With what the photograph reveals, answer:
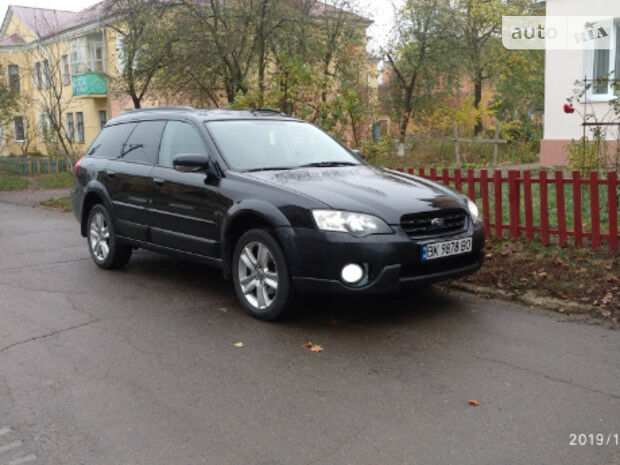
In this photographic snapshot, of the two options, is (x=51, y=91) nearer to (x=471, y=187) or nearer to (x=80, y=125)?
(x=80, y=125)

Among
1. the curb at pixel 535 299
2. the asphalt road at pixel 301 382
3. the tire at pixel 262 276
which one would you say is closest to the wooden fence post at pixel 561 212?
the curb at pixel 535 299

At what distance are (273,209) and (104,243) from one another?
3405mm

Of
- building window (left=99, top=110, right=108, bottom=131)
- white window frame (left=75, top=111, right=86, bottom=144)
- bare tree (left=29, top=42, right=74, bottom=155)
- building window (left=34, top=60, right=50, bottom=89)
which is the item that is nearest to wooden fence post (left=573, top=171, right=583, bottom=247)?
bare tree (left=29, top=42, right=74, bottom=155)

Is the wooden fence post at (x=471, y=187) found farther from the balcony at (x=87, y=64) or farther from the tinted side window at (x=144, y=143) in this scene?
the balcony at (x=87, y=64)

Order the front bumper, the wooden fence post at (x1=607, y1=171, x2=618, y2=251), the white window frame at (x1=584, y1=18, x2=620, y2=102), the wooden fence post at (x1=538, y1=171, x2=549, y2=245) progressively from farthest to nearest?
1. the white window frame at (x1=584, y1=18, x2=620, y2=102)
2. the wooden fence post at (x1=538, y1=171, x2=549, y2=245)
3. the wooden fence post at (x1=607, y1=171, x2=618, y2=251)
4. the front bumper

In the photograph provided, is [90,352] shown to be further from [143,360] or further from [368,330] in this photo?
[368,330]

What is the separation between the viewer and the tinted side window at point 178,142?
6473 millimetres

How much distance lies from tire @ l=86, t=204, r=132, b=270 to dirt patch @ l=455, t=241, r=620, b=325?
12.9 feet

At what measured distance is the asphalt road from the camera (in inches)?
134

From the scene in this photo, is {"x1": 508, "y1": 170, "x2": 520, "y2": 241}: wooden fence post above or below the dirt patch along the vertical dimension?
above

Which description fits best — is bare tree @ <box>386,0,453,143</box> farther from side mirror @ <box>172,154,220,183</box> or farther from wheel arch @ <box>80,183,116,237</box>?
side mirror @ <box>172,154,220,183</box>

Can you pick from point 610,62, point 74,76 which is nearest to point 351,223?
point 610,62

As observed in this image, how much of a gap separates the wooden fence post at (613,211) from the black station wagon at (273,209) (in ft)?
6.19

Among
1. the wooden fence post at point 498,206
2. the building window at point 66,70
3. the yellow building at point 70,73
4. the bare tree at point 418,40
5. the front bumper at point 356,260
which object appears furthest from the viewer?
the building window at point 66,70
